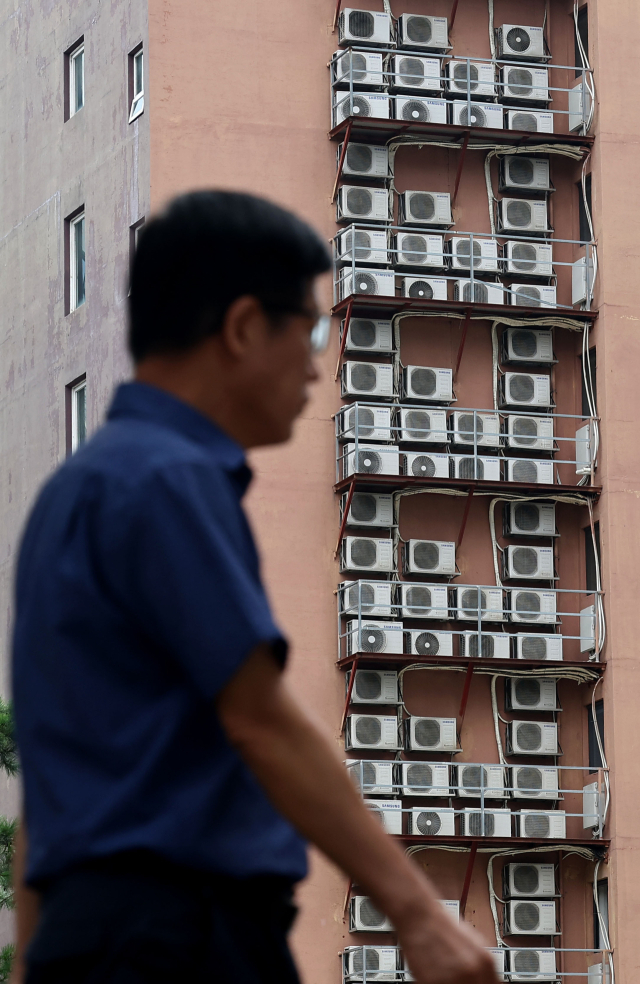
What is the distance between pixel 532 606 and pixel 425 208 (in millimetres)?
5931

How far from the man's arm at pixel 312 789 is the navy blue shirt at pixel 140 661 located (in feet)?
0.12

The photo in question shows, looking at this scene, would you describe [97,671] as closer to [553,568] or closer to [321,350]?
[321,350]

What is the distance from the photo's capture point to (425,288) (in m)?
28.5

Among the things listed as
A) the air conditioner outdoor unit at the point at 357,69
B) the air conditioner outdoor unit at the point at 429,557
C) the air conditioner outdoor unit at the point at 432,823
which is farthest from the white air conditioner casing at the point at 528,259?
the air conditioner outdoor unit at the point at 432,823

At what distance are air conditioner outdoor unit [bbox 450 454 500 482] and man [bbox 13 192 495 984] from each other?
83.6 feet

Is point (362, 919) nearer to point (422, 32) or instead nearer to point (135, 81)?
point (135, 81)

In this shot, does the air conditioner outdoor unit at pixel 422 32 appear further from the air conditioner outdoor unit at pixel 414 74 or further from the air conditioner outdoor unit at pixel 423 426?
the air conditioner outdoor unit at pixel 423 426

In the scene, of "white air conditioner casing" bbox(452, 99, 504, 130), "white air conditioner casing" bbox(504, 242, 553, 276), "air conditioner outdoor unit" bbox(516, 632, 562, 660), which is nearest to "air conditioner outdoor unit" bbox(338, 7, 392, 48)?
"white air conditioner casing" bbox(452, 99, 504, 130)

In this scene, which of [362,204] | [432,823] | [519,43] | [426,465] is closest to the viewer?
[432,823]

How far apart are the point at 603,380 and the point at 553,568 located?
2737 millimetres

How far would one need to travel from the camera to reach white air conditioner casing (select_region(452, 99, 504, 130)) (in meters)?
29.0

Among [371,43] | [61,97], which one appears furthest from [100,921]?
[61,97]

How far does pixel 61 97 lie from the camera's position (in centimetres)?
3177

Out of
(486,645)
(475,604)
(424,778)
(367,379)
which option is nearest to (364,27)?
(367,379)
